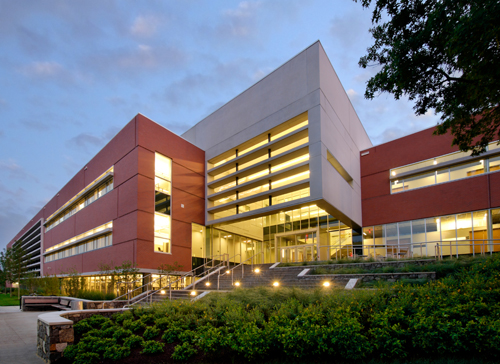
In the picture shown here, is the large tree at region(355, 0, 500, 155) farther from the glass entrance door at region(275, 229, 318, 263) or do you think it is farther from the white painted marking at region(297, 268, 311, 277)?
the glass entrance door at region(275, 229, 318, 263)

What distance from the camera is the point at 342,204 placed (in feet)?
78.6

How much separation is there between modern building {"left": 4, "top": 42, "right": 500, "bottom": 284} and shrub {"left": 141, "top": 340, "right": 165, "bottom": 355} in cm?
1339

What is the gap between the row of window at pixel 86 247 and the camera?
2689 cm

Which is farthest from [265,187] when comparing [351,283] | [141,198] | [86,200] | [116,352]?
[116,352]

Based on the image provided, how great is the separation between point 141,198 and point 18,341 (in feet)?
41.9

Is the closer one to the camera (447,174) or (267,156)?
(447,174)

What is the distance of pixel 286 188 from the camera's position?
23.1 meters

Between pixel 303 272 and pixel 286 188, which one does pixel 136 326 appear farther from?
pixel 286 188

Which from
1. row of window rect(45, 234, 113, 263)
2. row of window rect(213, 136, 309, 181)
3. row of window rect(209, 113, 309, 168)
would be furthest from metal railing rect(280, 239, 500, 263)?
row of window rect(45, 234, 113, 263)

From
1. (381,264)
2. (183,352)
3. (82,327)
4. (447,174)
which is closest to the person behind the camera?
(183,352)

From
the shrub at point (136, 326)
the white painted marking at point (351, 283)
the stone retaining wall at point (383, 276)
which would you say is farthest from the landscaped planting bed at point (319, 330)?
the white painted marking at point (351, 283)

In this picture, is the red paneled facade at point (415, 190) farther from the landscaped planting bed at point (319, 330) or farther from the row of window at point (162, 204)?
the row of window at point (162, 204)

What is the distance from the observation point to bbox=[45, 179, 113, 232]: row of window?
28.5 metres

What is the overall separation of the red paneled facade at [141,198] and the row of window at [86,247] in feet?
1.66
